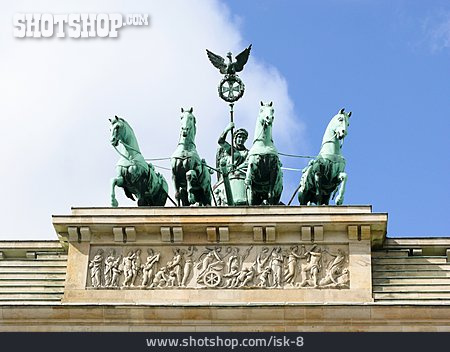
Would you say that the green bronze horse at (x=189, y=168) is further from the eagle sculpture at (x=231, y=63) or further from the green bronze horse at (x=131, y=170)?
the eagle sculpture at (x=231, y=63)

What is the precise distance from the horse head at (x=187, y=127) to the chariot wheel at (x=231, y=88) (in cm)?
293

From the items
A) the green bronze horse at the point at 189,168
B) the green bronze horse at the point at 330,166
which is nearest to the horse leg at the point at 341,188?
the green bronze horse at the point at 330,166

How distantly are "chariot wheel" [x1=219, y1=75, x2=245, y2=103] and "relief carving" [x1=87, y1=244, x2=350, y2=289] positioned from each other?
218 inches

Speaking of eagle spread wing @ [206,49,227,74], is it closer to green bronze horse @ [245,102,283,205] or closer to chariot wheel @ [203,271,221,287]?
green bronze horse @ [245,102,283,205]

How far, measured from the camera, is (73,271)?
1216 inches

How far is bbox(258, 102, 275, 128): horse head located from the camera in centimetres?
3203

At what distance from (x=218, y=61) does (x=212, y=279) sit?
277 inches

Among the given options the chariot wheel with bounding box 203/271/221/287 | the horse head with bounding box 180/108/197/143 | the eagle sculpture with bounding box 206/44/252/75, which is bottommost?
the chariot wheel with bounding box 203/271/221/287

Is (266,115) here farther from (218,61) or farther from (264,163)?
(218,61)

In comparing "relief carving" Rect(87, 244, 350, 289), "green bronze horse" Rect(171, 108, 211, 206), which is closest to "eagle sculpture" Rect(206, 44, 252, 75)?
"green bronze horse" Rect(171, 108, 211, 206)

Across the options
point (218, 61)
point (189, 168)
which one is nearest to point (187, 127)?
point (189, 168)

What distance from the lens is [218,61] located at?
35844 millimetres

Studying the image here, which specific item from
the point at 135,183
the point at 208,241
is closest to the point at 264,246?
the point at 208,241

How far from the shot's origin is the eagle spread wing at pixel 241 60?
35.6 metres
